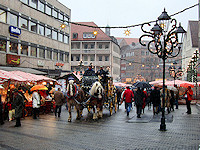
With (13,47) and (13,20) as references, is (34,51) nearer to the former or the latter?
(13,47)

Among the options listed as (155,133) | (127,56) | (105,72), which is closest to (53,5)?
(105,72)

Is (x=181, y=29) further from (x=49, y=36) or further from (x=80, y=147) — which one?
(x=49, y=36)

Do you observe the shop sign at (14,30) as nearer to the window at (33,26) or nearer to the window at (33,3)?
the window at (33,26)

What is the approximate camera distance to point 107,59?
→ 71.2 meters

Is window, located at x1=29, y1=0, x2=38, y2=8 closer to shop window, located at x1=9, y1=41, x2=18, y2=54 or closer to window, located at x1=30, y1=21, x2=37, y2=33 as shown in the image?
window, located at x1=30, y1=21, x2=37, y2=33

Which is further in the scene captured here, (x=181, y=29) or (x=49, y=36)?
(x=49, y=36)

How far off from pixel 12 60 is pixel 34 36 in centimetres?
598

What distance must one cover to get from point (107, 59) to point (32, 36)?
3871 cm

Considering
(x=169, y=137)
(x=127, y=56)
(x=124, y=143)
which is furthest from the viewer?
(x=127, y=56)

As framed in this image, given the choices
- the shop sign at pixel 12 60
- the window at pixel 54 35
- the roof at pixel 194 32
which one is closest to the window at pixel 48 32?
the window at pixel 54 35

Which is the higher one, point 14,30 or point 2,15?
point 2,15

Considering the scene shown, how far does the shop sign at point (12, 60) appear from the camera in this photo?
1128 inches

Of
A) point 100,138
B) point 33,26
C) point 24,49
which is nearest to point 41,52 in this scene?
point 33,26

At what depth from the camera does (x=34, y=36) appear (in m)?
34.3
